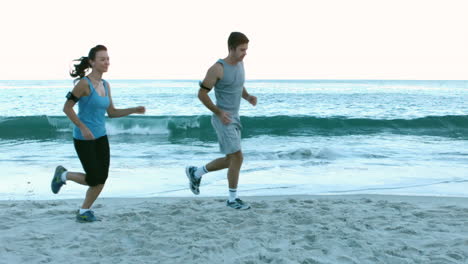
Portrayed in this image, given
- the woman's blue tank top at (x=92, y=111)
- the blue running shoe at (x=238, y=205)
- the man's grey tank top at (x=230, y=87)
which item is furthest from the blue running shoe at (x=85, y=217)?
the man's grey tank top at (x=230, y=87)

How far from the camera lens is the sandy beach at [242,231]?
3398 mm

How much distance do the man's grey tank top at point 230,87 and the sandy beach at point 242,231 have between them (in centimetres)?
111

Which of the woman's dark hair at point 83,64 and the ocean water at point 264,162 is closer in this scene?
the woman's dark hair at point 83,64

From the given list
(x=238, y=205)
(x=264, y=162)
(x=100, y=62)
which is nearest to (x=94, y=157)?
(x=100, y=62)

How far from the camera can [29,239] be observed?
382 centimetres

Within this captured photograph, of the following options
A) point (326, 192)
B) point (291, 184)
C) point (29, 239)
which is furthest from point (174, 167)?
point (29, 239)

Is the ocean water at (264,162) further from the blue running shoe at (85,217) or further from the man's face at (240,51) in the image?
the man's face at (240,51)

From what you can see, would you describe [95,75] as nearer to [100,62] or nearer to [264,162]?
[100,62]

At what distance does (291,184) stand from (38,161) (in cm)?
541

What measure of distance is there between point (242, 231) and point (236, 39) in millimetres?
1888

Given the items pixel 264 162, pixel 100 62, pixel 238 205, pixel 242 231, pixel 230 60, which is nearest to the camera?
pixel 242 231

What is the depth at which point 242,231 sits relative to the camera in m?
4.05

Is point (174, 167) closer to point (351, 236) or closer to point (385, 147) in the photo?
point (351, 236)

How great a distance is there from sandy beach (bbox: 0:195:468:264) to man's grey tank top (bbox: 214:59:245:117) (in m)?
1.11
